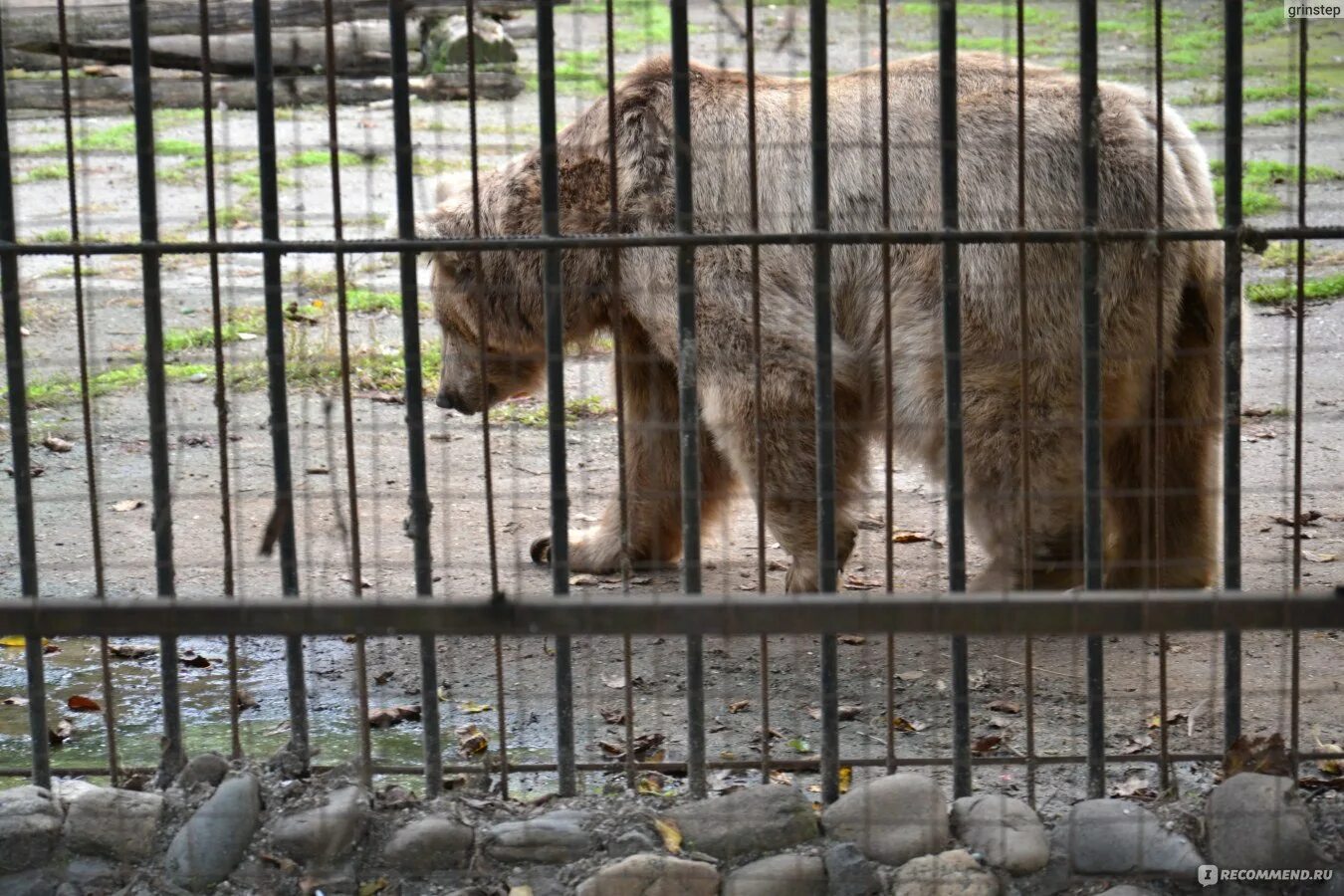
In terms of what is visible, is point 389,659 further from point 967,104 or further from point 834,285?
point 967,104

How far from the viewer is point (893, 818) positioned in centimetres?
410

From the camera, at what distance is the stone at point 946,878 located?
3963mm

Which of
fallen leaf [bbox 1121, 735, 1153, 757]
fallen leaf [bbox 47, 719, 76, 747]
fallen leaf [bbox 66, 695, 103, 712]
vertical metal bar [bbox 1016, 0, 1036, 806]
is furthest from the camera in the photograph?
fallen leaf [bbox 66, 695, 103, 712]

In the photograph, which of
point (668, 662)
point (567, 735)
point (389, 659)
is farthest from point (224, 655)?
point (567, 735)

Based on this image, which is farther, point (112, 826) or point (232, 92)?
point (232, 92)

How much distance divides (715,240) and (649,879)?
155 cm

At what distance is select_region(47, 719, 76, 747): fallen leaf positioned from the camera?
5055mm

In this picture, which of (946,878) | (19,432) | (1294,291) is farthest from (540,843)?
(1294,291)

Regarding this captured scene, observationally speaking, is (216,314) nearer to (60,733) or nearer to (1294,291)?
(60,733)

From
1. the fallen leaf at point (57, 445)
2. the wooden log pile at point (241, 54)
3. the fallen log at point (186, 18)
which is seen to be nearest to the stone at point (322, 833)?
the fallen leaf at point (57, 445)

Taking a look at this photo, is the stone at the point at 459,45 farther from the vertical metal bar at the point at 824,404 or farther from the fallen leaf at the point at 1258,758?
the fallen leaf at the point at 1258,758

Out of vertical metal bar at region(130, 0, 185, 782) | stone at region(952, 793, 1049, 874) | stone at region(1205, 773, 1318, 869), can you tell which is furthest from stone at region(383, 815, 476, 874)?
stone at region(1205, 773, 1318, 869)

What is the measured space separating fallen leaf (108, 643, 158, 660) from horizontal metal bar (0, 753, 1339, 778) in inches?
48.6

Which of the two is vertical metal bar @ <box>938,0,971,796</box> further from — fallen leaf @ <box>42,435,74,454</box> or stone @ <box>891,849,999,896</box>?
fallen leaf @ <box>42,435,74,454</box>
